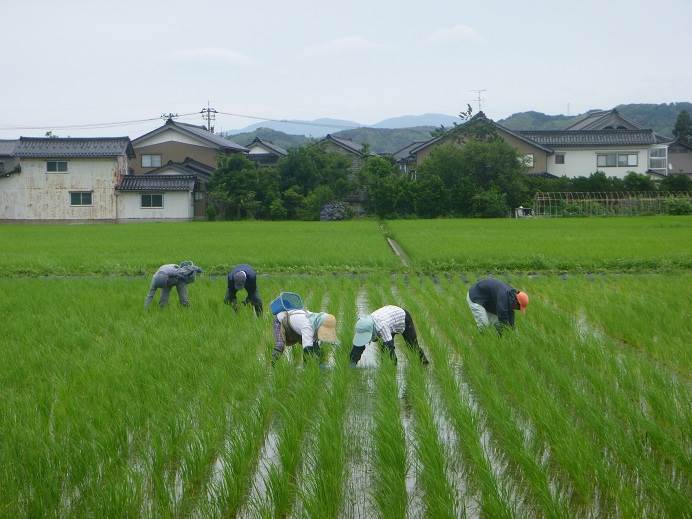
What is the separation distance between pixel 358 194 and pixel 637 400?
29.2 meters

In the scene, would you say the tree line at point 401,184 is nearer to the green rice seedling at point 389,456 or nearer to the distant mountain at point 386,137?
the green rice seedling at point 389,456

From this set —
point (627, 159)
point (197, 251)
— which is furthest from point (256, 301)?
point (627, 159)

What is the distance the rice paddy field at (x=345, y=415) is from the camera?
3311 millimetres

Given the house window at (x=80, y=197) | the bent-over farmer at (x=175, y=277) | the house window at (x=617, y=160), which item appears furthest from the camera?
the house window at (x=617, y=160)

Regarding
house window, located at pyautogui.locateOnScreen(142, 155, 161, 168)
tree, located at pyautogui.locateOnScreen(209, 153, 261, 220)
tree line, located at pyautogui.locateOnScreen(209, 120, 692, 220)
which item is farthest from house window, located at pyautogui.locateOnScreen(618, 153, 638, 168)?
house window, located at pyautogui.locateOnScreen(142, 155, 161, 168)

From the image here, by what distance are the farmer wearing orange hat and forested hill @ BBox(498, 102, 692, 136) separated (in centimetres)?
5910

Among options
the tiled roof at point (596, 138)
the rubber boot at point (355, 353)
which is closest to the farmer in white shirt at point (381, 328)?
the rubber boot at point (355, 353)

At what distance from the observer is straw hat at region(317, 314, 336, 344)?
17.5ft

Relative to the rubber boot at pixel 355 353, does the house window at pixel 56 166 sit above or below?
above

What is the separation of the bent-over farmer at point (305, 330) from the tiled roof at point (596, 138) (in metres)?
32.1

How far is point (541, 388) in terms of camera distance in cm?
473

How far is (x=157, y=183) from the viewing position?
104 ft

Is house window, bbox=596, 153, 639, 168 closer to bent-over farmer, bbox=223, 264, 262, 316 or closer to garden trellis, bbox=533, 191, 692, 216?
garden trellis, bbox=533, 191, 692, 216

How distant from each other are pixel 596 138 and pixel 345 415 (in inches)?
1327
